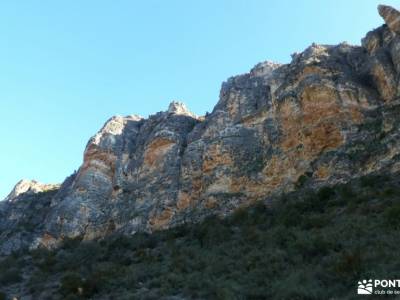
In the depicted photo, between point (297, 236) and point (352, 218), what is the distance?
8.35 ft

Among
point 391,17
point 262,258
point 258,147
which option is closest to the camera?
point 262,258

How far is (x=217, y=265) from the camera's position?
1359cm

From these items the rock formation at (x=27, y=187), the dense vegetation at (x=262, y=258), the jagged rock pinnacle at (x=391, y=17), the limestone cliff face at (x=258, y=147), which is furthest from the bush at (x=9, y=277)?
the rock formation at (x=27, y=187)

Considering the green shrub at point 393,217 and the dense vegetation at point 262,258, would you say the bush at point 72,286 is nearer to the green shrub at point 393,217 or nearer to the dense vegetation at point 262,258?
the dense vegetation at point 262,258

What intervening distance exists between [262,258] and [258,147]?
59.4 feet

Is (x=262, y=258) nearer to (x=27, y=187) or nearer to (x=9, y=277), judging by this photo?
(x=9, y=277)

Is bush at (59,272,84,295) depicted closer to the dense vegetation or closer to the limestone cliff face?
the dense vegetation

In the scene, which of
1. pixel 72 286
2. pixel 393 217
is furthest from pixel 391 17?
pixel 72 286

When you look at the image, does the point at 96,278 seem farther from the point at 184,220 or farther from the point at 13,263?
the point at 184,220

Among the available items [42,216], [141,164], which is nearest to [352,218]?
[141,164]

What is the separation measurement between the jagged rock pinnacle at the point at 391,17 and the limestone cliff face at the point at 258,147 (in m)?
0.07

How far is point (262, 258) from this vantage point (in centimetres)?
1322

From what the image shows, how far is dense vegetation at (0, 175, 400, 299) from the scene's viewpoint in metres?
10.4

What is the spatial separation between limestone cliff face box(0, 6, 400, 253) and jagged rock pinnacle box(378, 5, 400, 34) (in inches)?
2.9
